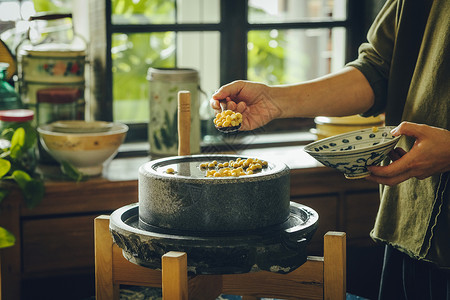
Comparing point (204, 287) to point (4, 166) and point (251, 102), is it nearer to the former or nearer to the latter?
point (251, 102)

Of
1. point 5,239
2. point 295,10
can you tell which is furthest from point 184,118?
point 295,10

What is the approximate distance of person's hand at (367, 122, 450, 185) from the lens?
1546 mm

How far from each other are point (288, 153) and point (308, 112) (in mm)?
1068

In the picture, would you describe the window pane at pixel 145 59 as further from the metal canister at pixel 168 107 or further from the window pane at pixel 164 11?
the metal canister at pixel 168 107

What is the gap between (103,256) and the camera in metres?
1.67

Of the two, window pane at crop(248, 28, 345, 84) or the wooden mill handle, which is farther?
window pane at crop(248, 28, 345, 84)

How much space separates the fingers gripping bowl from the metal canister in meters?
0.18

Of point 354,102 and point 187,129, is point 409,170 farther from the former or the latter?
point 187,129

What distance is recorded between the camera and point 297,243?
1481 millimetres

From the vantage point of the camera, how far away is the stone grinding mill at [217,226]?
4.62ft

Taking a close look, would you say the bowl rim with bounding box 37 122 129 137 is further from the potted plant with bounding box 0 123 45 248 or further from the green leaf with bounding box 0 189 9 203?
the green leaf with bounding box 0 189 9 203

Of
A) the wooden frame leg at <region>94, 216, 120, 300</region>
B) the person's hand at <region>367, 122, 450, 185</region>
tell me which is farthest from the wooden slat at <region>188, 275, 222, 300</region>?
the person's hand at <region>367, 122, 450, 185</region>

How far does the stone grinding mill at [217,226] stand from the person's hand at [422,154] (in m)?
0.23

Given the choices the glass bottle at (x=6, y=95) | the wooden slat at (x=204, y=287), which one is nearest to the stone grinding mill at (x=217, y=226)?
the wooden slat at (x=204, y=287)
